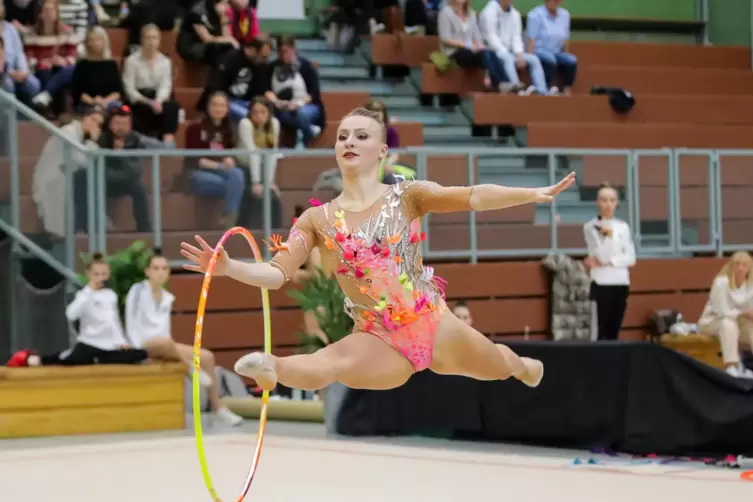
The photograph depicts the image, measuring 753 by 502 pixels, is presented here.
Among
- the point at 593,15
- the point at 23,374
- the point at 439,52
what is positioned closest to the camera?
the point at 23,374

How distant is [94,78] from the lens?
10.9 meters

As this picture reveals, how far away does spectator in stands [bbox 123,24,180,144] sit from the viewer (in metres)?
10.9

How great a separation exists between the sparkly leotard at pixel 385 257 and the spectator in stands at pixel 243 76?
628 centimetres

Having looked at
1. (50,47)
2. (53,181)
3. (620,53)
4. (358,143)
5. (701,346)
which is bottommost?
(701,346)

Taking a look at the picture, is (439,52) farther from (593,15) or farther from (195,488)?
(195,488)

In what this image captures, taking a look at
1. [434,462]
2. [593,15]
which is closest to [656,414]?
[434,462]

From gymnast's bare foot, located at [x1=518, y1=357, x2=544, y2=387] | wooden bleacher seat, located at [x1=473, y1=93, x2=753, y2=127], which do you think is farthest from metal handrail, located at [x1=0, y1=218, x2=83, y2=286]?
gymnast's bare foot, located at [x1=518, y1=357, x2=544, y2=387]

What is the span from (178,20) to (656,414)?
6.99m

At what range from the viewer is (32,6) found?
11484 mm

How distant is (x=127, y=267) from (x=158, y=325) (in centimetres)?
55

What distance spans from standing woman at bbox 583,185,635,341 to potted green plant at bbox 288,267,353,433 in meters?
2.15

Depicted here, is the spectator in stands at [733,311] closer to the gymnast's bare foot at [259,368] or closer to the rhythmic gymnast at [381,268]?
the rhythmic gymnast at [381,268]

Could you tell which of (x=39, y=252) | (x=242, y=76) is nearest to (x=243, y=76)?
(x=242, y=76)

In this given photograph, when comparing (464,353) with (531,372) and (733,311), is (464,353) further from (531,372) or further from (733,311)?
(733,311)
